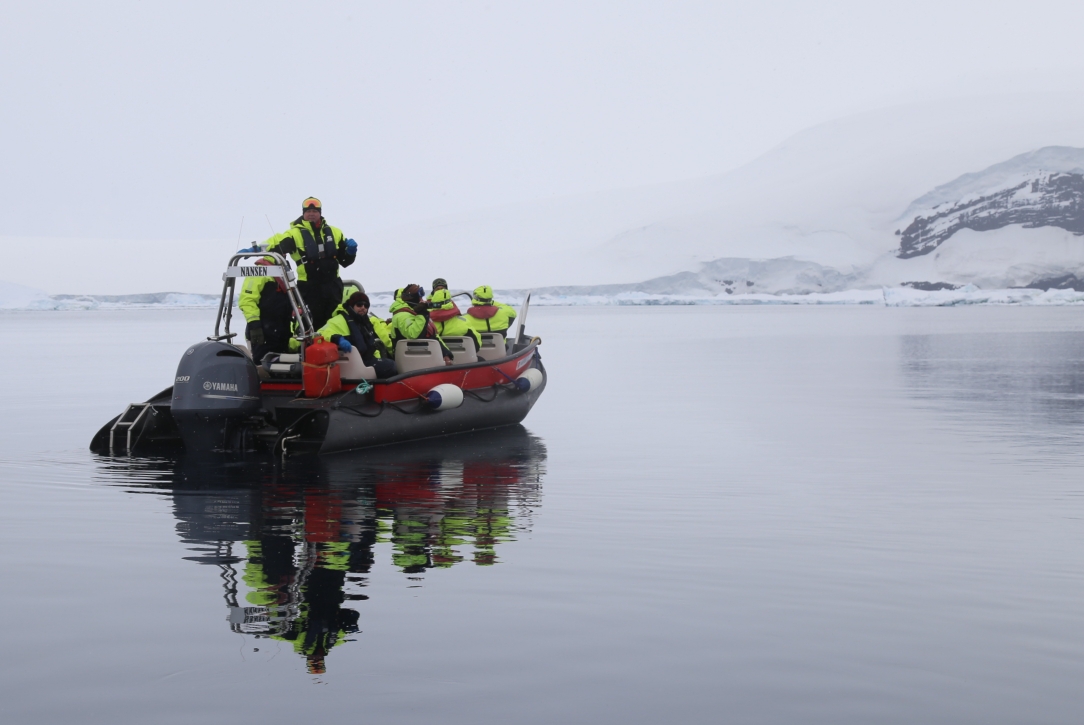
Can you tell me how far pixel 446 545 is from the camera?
6223mm

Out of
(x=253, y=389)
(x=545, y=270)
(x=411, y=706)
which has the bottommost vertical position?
(x=411, y=706)

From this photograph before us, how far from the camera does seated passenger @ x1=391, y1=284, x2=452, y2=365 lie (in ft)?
36.0

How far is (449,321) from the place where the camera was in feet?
40.1

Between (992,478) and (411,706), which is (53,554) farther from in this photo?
(992,478)

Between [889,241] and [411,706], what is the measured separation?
92.4 meters

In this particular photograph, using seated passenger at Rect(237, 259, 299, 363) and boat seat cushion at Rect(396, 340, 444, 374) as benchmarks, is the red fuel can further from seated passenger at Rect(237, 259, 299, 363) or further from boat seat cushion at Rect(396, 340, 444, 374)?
boat seat cushion at Rect(396, 340, 444, 374)

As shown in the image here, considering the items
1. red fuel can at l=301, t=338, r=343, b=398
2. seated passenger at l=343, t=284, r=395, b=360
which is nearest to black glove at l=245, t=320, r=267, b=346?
seated passenger at l=343, t=284, r=395, b=360

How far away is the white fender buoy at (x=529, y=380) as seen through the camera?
481 inches

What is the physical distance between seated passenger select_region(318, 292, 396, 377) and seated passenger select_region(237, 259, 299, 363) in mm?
439

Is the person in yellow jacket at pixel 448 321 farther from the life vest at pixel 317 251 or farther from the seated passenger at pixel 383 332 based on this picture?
the life vest at pixel 317 251

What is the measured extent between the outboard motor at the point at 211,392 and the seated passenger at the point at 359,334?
2.58ft

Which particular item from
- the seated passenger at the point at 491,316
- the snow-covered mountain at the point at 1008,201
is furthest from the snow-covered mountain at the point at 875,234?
the seated passenger at the point at 491,316

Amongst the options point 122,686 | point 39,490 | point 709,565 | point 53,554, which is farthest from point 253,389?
point 122,686

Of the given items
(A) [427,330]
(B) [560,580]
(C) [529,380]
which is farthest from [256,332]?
(B) [560,580]
